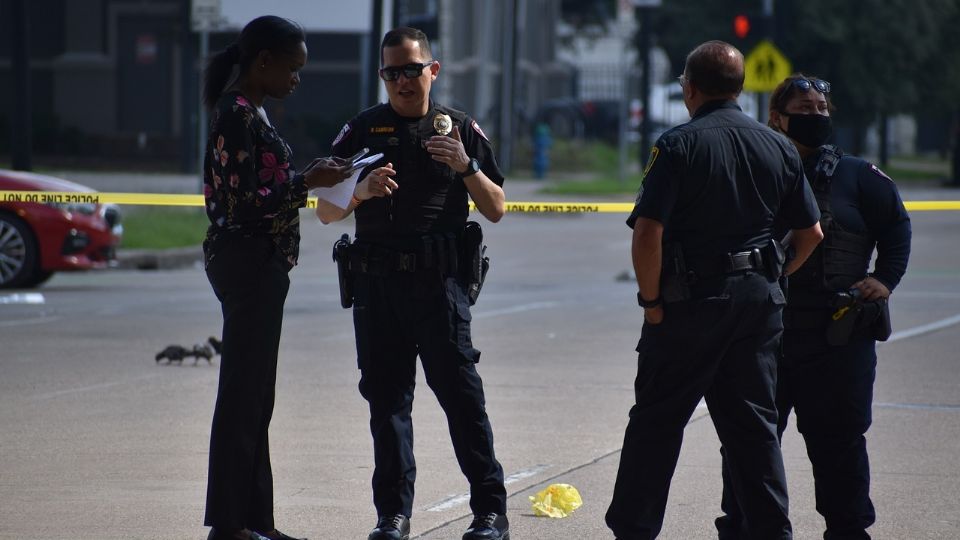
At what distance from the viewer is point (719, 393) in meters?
5.27

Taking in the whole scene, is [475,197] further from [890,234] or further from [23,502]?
[23,502]

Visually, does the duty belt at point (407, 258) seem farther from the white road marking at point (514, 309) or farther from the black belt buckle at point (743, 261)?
the white road marking at point (514, 309)

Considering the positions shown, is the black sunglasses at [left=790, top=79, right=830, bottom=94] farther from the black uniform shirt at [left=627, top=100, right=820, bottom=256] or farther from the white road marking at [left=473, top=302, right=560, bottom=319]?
the white road marking at [left=473, top=302, right=560, bottom=319]

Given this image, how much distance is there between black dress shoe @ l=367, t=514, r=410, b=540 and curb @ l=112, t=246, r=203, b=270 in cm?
1310

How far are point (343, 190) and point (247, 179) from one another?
452 millimetres

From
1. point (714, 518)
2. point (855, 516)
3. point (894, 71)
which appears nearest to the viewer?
point (855, 516)

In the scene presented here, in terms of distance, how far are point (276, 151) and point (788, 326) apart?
189 centimetres

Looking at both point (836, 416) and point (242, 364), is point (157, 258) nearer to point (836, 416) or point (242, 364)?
point (242, 364)

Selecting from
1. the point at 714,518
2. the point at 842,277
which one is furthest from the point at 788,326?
the point at 714,518

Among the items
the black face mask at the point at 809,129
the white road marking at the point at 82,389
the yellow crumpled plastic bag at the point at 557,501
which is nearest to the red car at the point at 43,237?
the white road marking at the point at 82,389

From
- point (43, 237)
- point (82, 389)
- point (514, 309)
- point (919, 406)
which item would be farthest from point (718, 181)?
point (43, 237)

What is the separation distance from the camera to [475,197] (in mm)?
5785

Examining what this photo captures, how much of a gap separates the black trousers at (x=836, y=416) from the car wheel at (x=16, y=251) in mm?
10927

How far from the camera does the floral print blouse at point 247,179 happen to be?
17.2 ft
